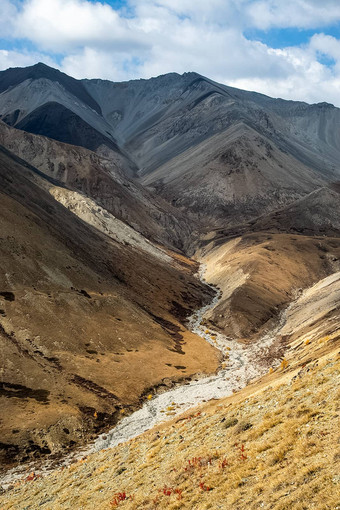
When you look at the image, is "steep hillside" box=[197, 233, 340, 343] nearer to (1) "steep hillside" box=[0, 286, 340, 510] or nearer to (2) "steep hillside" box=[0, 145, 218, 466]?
(2) "steep hillside" box=[0, 145, 218, 466]

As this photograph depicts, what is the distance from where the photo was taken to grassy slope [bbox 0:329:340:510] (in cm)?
1675

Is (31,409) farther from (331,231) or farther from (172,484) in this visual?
(331,231)

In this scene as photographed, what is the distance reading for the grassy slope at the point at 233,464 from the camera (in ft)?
55.0

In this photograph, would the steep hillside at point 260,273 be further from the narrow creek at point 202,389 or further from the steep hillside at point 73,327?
the steep hillside at point 73,327

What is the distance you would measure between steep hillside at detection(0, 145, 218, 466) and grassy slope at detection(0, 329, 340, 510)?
14.8 m

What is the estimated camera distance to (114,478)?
26.9 m

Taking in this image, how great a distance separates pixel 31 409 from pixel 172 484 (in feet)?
106

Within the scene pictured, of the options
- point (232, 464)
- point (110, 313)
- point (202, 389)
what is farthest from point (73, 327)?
point (232, 464)

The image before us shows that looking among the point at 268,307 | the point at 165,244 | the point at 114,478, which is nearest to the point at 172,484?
the point at 114,478

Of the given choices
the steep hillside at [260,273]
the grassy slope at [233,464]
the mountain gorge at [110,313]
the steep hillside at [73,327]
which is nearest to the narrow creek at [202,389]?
the mountain gorge at [110,313]

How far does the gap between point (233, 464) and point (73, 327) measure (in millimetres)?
55367

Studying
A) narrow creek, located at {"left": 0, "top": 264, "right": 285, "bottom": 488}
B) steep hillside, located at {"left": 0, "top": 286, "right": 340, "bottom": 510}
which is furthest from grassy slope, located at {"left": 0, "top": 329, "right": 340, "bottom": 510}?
narrow creek, located at {"left": 0, "top": 264, "right": 285, "bottom": 488}

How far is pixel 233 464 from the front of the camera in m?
20.6

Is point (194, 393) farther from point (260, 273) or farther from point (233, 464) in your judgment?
point (260, 273)
